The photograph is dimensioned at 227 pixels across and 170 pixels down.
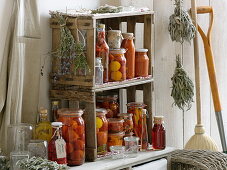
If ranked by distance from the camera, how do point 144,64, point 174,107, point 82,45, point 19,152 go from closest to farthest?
point 19,152, point 82,45, point 144,64, point 174,107

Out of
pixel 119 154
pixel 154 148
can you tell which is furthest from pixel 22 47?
pixel 154 148

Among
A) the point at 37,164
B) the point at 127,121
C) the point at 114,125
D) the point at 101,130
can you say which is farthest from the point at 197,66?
the point at 37,164

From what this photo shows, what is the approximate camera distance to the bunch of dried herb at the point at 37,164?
2.45 meters

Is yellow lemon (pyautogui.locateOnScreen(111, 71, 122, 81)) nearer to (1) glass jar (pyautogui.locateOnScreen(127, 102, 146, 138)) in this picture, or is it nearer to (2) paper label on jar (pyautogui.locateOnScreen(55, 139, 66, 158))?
(1) glass jar (pyautogui.locateOnScreen(127, 102, 146, 138))

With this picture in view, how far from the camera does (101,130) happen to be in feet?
9.44

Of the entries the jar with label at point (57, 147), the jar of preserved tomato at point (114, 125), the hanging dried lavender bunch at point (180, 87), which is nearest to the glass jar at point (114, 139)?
the jar of preserved tomato at point (114, 125)

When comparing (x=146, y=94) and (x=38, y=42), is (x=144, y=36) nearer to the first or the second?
(x=146, y=94)

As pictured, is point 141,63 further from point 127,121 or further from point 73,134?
point 73,134

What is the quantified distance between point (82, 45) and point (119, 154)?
54 cm

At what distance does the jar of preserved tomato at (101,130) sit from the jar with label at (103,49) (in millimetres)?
157

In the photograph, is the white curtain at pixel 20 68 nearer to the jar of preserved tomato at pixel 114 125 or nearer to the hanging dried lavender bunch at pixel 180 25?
the jar of preserved tomato at pixel 114 125

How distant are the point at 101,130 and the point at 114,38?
1.45 ft

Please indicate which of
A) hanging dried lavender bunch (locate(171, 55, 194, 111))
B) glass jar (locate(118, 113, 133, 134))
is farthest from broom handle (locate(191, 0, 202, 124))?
glass jar (locate(118, 113, 133, 134))

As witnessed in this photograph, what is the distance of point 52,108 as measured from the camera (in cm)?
289
